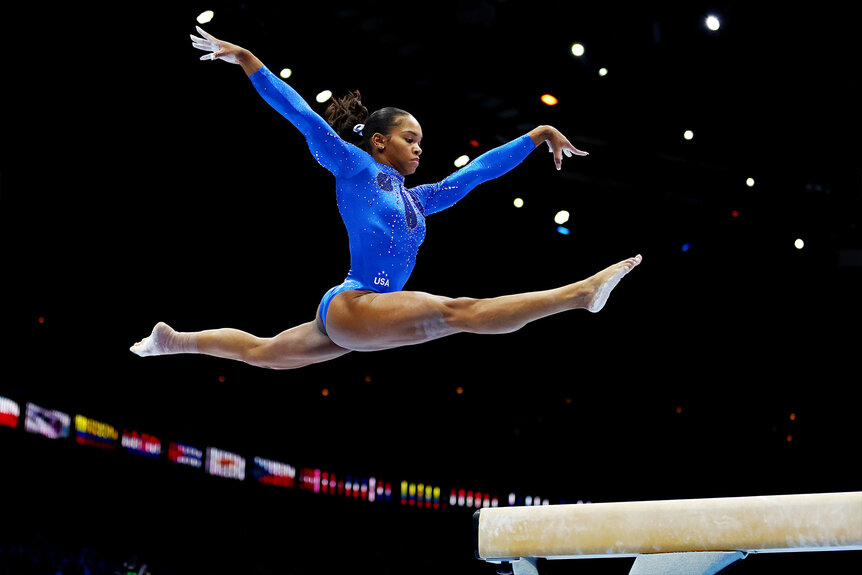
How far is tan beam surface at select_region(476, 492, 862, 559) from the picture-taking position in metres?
2.31

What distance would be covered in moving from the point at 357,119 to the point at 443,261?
5.07 m

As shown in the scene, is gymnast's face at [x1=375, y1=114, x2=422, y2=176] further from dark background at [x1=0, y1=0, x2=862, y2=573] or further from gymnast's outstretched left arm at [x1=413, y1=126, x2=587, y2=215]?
dark background at [x1=0, y1=0, x2=862, y2=573]

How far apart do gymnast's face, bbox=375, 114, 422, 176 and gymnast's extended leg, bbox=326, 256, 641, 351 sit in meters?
0.63

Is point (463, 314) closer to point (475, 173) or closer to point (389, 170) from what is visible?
point (389, 170)

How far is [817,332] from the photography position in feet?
31.7

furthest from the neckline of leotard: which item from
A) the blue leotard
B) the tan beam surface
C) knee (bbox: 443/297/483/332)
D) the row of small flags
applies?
the row of small flags

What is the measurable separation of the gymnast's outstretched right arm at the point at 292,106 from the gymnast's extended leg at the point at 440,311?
1.74 ft

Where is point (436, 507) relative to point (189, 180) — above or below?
below

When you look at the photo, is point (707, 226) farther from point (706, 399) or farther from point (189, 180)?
point (189, 180)

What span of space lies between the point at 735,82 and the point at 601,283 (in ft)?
15.5

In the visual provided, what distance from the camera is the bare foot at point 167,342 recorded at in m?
3.71

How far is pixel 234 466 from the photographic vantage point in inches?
452

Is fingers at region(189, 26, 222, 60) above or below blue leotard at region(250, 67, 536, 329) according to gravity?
above

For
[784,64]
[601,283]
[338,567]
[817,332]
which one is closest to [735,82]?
[784,64]
